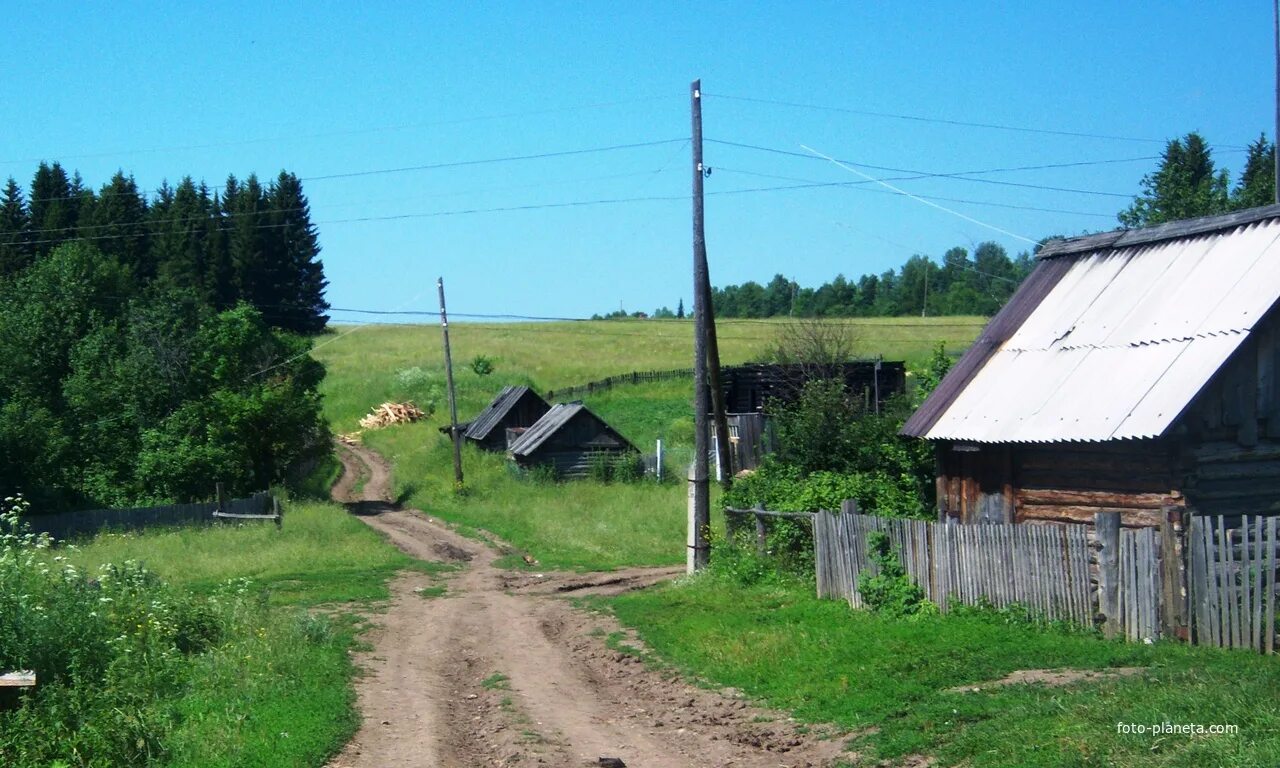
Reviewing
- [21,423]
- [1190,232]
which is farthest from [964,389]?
[21,423]

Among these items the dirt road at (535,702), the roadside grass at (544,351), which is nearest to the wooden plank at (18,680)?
the dirt road at (535,702)

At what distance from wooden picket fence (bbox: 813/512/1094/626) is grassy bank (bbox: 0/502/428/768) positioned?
699 centimetres

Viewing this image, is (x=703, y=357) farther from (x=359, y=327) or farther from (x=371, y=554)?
(x=359, y=327)

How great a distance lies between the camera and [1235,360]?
13.7 meters

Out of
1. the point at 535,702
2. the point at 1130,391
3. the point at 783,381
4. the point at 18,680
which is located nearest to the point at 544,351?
the point at 783,381

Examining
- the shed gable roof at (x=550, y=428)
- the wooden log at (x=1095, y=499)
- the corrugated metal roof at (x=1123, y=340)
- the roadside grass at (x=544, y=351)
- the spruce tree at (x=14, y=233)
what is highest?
the spruce tree at (x=14, y=233)

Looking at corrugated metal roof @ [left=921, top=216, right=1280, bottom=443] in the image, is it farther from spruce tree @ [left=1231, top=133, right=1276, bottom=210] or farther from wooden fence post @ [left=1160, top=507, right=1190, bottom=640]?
spruce tree @ [left=1231, top=133, right=1276, bottom=210]

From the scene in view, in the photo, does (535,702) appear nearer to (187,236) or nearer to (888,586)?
(888,586)

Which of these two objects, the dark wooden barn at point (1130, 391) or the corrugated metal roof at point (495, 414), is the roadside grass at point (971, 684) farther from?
the corrugated metal roof at point (495, 414)

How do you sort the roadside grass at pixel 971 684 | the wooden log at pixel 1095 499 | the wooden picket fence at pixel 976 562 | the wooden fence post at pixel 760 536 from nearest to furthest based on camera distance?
the roadside grass at pixel 971 684 → the wooden picket fence at pixel 976 562 → the wooden log at pixel 1095 499 → the wooden fence post at pixel 760 536

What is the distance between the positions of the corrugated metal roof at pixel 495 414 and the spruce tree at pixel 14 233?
33.6 m

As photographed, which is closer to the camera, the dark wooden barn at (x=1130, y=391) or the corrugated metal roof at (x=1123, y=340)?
the corrugated metal roof at (x=1123, y=340)

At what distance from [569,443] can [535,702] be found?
113 ft

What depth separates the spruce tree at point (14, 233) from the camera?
233 ft
